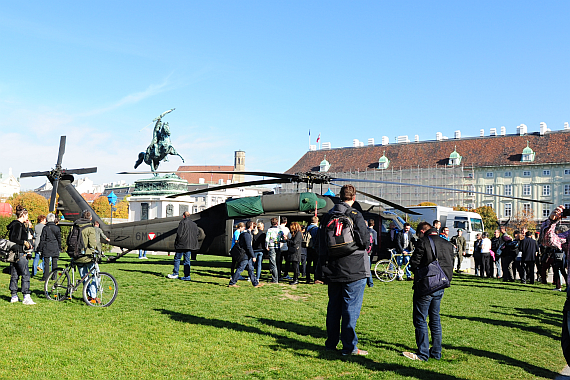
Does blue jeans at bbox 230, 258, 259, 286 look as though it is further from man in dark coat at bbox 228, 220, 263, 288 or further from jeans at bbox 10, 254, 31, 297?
jeans at bbox 10, 254, 31, 297

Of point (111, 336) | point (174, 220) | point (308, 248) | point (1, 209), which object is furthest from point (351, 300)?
point (1, 209)

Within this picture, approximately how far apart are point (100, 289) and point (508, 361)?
22.7ft

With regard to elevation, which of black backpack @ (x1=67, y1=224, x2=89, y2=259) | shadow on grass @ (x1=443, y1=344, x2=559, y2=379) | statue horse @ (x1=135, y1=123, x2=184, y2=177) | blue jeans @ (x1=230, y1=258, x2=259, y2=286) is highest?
statue horse @ (x1=135, y1=123, x2=184, y2=177)

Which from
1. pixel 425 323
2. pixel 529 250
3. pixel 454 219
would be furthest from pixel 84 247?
pixel 454 219

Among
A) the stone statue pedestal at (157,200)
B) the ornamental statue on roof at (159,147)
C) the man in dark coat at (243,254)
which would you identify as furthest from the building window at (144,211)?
the man in dark coat at (243,254)

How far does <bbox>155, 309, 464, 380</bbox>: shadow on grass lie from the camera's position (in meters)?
5.79

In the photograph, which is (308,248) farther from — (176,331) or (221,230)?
(176,331)

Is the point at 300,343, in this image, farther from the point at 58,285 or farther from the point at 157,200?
the point at 157,200

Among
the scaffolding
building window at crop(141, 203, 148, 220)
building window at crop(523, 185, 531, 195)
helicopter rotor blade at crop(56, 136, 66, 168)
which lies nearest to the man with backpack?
helicopter rotor blade at crop(56, 136, 66, 168)

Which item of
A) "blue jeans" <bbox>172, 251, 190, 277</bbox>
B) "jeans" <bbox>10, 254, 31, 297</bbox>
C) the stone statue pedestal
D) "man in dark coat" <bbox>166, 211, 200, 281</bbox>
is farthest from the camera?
the stone statue pedestal

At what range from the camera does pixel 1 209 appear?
1449 inches

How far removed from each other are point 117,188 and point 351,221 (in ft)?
550

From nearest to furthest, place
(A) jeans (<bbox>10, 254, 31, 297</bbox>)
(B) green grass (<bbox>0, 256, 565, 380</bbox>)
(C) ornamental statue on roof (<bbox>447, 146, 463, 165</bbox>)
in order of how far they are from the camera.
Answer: (B) green grass (<bbox>0, 256, 565, 380</bbox>), (A) jeans (<bbox>10, 254, 31, 297</bbox>), (C) ornamental statue on roof (<bbox>447, 146, 463, 165</bbox>)

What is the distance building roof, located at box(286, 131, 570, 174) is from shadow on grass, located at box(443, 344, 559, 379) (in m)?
82.3
